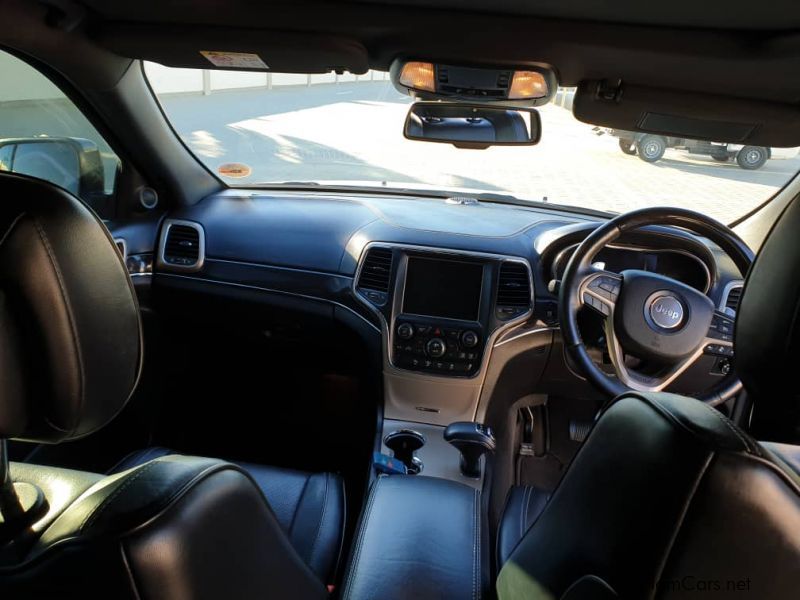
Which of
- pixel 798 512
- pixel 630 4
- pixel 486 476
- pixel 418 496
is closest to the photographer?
pixel 798 512

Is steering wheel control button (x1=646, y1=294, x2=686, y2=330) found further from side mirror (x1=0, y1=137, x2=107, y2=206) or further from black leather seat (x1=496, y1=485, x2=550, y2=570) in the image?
side mirror (x1=0, y1=137, x2=107, y2=206)

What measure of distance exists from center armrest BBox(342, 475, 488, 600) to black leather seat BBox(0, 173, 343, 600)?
0.79ft

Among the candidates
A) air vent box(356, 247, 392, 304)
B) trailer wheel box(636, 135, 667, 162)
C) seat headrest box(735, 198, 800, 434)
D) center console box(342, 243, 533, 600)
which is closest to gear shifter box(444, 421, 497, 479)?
center console box(342, 243, 533, 600)

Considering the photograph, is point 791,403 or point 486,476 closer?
point 791,403

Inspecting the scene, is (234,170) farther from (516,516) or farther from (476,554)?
(476,554)

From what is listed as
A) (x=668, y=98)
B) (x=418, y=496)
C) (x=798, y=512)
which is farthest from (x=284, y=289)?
(x=798, y=512)

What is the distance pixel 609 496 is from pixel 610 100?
174cm

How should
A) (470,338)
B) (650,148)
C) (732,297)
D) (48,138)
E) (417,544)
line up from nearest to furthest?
1. (417,544)
2. (732,297)
3. (470,338)
4. (48,138)
5. (650,148)

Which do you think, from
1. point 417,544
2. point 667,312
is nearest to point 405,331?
point 667,312

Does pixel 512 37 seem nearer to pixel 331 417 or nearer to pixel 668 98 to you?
pixel 668 98

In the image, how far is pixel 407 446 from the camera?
→ 2.60 meters

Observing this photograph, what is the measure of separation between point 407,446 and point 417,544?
109 centimetres

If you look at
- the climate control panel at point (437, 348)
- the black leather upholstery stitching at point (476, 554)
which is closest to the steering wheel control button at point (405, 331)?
the climate control panel at point (437, 348)

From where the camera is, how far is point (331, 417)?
345 centimetres
